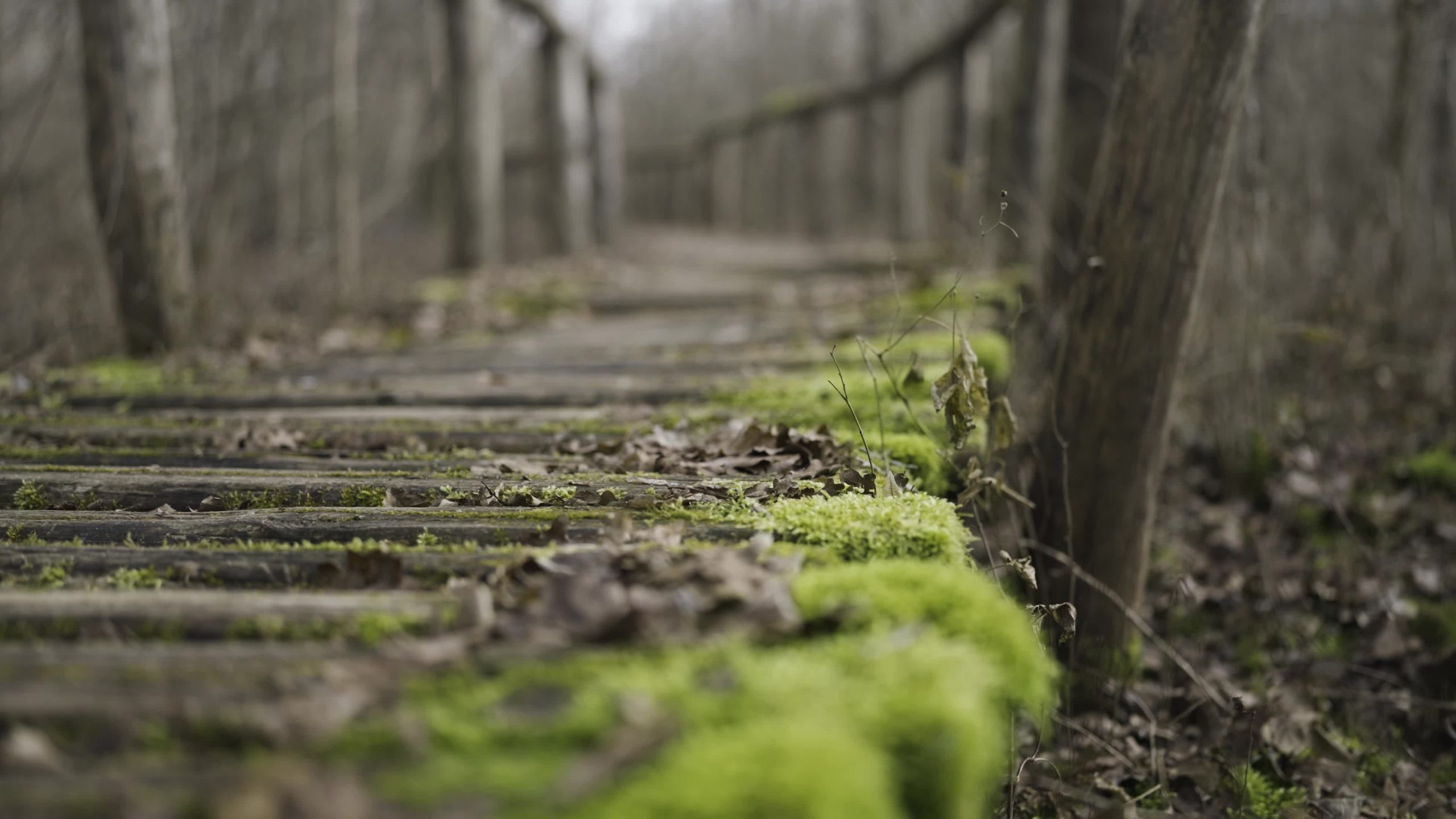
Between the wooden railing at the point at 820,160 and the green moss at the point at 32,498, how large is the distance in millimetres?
4353

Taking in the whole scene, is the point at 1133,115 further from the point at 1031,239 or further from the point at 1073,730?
the point at 1031,239

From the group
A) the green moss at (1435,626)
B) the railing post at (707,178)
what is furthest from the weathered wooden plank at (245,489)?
the railing post at (707,178)

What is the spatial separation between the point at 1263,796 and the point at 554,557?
2.21 metres

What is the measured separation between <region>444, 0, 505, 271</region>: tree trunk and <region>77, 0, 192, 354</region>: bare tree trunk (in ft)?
13.0

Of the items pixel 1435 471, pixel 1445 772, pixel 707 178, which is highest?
pixel 707 178

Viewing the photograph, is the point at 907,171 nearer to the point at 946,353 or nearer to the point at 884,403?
the point at 946,353

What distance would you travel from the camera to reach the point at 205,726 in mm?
1227

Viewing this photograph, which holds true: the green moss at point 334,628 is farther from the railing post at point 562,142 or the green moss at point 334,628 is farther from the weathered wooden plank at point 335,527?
the railing post at point 562,142

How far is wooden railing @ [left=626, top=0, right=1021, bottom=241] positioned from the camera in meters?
10.5

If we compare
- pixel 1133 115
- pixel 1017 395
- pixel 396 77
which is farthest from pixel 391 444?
pixel 396 77

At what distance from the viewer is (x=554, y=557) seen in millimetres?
1834

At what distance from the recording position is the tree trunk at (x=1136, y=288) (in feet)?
9.73

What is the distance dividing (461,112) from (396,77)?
29.3 feet

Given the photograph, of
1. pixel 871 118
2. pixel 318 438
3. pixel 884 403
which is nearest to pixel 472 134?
pixel 318 438
